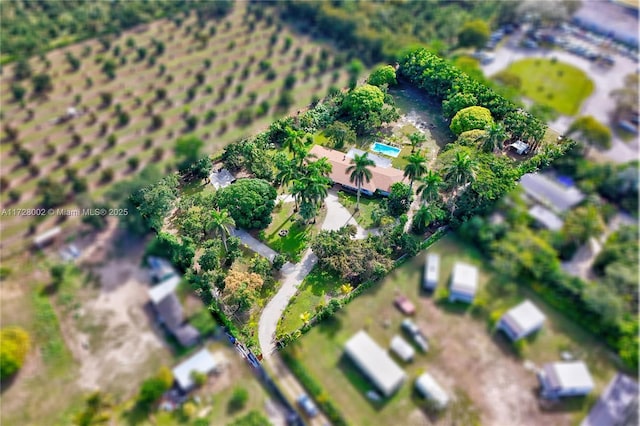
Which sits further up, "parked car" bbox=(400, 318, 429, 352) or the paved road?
the paved road

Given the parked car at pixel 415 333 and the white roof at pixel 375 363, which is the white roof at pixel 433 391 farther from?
the parked car at pixel 415 333

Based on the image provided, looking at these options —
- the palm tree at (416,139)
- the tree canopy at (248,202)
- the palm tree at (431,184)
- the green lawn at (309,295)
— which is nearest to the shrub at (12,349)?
the green lawn at (309,295)

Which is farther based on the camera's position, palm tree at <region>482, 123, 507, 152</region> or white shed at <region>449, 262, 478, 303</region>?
palm tree at <region>482, 123, 507, 152</region>

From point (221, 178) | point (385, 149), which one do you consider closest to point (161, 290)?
point (221, 178)

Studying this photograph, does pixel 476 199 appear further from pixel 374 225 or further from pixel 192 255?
pixel 192 255

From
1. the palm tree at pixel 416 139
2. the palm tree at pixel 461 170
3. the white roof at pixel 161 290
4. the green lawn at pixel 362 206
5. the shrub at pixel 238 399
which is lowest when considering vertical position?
the green lawn at pixel 362 206

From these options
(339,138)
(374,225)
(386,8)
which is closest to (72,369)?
(374,225)

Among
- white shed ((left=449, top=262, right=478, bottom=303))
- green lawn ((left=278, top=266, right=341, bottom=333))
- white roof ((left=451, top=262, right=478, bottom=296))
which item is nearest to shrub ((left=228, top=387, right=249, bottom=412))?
white shed ((left=449, top=262, right=478, bottom=303))

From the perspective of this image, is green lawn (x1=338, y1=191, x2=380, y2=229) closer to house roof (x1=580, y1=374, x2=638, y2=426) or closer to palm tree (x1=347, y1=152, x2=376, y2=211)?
palm tree (x1=347, y1=152, x2=376, y2=211)
